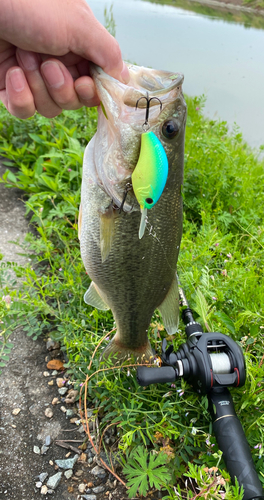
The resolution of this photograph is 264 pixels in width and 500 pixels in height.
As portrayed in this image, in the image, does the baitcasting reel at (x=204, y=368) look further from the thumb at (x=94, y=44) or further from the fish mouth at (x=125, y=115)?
the thumb at (x=94, y=44)

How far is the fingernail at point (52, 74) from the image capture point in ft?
4.93

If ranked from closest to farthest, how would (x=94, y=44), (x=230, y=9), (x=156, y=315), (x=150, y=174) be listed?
1. (x=150, y=174)
2. (x=94, y=44)
3. (x=156, y=315)
4. (x=230, y=9)

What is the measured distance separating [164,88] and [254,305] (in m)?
1.49

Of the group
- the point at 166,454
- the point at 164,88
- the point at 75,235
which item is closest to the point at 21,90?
the point at 164,88

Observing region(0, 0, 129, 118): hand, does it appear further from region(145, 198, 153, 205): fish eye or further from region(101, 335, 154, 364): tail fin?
region(101, 335, 154, 364): tail fin

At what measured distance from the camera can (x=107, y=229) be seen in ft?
5.29

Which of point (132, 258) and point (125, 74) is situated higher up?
point (125, 74)

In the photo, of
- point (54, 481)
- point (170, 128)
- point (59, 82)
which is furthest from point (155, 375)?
point (59, 82)

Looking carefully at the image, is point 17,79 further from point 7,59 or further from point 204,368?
point 204,368

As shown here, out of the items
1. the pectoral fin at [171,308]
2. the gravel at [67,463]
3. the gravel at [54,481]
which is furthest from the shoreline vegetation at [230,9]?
the gravel at [54,481]

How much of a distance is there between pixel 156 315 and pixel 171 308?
0.62m

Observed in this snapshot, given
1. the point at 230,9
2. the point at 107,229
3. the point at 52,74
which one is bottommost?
the point at 107,229

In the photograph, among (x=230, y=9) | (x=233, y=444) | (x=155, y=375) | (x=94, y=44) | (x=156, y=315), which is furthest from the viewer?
(x=230, y=9)

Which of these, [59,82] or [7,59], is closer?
[59,82]
